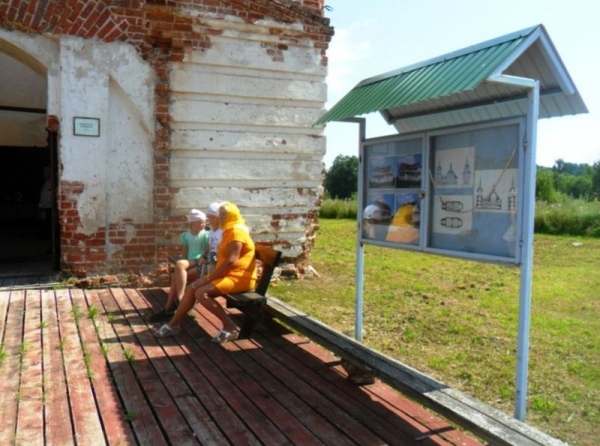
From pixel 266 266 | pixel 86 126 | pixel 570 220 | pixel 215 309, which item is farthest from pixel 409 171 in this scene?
pixel 570 220

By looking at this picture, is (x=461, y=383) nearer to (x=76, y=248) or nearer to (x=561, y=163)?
(x=76, y=248)

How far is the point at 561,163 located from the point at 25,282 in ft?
312

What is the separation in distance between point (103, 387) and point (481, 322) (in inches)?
189

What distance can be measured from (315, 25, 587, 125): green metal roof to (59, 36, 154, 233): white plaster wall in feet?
11.7

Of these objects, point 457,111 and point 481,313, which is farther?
point 481,313

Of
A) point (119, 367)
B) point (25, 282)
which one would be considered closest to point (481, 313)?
point (119, 367)

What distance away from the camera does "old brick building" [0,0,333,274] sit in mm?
7402

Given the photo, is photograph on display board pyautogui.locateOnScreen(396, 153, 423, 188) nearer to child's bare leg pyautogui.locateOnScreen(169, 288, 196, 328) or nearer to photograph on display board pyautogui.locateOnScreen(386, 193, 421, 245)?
photograph on display board pyautogui.locateOnScreen(386, 193, 421, 245)

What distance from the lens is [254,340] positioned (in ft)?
17.5

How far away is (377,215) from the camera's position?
202 inches

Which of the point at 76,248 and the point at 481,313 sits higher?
the point at 76,248

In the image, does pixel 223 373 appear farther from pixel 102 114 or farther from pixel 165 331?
pixel 102 114

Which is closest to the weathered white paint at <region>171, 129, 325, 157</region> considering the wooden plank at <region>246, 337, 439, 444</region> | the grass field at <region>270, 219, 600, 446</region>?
the grass field at <region>270, 219, 600, 446</region>

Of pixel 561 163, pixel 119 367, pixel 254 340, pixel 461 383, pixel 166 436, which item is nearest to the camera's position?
pixel 166 436
